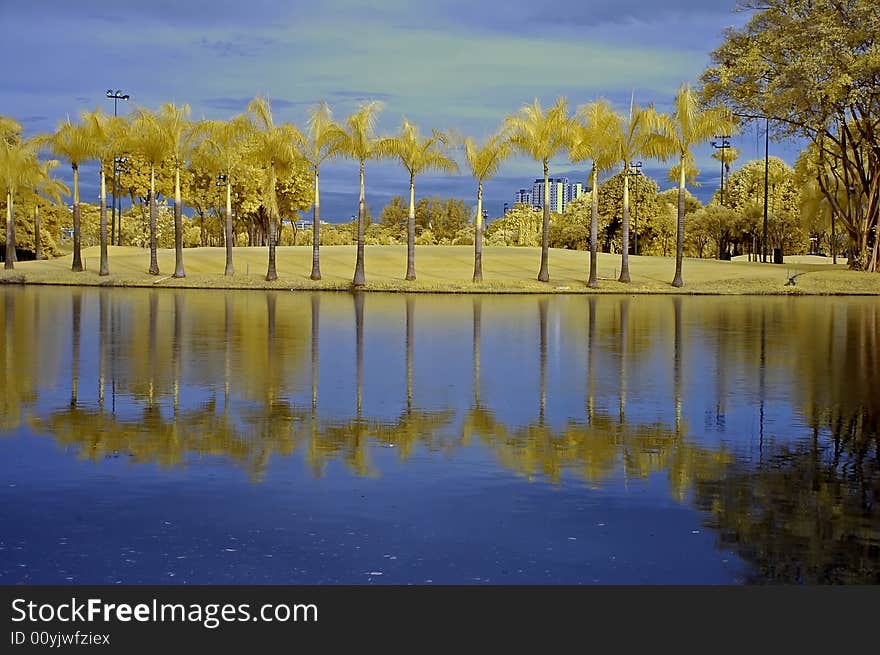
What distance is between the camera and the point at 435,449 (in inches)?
438

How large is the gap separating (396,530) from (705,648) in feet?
8.69

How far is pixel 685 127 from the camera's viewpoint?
50344 millimetres

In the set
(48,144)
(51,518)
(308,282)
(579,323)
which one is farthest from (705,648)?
(48,144)

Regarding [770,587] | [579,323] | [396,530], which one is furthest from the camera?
[579,323]

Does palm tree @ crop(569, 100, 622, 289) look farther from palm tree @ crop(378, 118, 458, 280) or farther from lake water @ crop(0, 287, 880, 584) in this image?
lake water @ crop(0, 287, 880, 584)

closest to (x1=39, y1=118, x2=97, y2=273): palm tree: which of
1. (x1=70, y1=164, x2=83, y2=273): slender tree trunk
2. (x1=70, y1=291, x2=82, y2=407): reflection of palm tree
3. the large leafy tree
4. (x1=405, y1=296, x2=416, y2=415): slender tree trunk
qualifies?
(x1=70, y1=164, x2=83, y2=273): slender tree trunk

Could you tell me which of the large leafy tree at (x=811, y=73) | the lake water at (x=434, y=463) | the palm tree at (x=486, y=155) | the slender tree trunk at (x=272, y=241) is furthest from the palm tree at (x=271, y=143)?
the lake water at (x=434, y=463)

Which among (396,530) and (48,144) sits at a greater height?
(48,144)

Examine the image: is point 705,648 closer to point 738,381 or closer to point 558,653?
point 558,653

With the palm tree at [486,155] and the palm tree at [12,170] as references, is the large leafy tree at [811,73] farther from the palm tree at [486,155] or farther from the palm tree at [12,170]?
the palm tree at [12,170]

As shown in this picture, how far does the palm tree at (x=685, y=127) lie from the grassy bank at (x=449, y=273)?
508 cm

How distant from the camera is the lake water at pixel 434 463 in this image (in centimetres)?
721

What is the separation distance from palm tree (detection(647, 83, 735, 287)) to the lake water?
29.1m

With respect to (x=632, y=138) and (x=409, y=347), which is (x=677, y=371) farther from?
(x=632, y=138)
